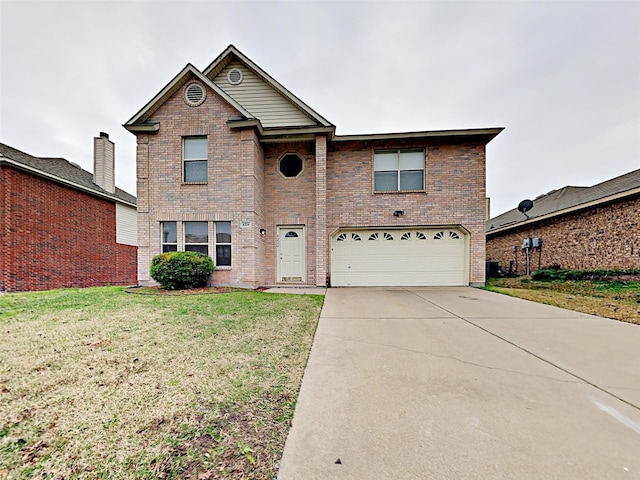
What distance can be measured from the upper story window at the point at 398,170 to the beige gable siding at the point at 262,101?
302 centimetres

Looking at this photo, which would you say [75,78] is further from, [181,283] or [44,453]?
[44,453]

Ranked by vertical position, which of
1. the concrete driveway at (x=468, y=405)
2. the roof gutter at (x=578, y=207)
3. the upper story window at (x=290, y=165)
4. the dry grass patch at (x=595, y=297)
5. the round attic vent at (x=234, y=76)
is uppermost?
the round attic vent at (x=234, y=76)

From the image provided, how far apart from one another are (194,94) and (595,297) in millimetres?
13663

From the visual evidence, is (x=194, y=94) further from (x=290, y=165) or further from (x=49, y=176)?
(x=49, y=176)

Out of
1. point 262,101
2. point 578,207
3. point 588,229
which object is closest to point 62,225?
point 262,101

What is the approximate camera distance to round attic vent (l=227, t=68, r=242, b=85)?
10805 mm

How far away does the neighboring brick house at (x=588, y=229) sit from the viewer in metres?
8.99

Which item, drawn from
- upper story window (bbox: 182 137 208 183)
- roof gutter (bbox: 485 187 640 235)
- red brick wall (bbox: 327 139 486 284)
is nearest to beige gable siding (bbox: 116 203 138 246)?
upper story window (bbox: 182 137 208 183)

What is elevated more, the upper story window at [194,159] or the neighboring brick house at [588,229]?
the upper story window at [194,159]

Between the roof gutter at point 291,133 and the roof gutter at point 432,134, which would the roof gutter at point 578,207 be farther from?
the roof gutter at point 291,133

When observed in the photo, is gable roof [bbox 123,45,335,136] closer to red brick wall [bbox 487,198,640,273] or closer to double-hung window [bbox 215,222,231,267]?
double-hung window [bbox 215,222,231,267]

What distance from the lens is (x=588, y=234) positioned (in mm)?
10469

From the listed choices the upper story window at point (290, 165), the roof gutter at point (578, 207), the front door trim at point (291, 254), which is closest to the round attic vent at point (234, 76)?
the upper story window at point (290, 165)

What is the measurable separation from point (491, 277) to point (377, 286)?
7179mm
